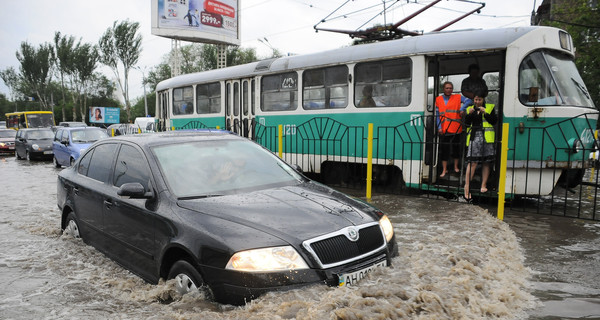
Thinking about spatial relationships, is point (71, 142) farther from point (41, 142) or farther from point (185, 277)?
point (185, 277)

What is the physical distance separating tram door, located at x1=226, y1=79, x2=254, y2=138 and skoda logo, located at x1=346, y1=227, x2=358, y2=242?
9216 millimetres

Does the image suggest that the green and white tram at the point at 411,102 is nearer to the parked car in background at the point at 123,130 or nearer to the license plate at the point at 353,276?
the license plate at the point at 353,276

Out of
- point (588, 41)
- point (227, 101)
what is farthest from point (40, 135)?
point (588, 41)

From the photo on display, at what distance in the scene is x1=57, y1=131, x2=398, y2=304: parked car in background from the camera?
321cm

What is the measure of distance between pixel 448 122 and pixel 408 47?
1626mm

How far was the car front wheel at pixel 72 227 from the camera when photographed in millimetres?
5586

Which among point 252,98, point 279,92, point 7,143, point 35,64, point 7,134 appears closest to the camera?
point 279,92

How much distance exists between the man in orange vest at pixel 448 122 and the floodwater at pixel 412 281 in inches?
64.3

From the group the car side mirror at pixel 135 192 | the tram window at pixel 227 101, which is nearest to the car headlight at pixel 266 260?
the car side mirror at pixel 135 192

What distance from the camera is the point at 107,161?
506cm

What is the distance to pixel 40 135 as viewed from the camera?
2188 cm

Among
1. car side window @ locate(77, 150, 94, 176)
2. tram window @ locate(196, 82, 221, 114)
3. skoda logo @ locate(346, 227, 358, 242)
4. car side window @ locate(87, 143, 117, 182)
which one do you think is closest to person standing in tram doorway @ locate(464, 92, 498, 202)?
skoda logo @ locate(346, 227, 358, 242)

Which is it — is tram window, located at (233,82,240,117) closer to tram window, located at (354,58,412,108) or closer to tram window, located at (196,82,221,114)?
tram window, located at (196,82,221,114)

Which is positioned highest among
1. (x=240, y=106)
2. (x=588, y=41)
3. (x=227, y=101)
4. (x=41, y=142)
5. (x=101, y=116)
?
(x=588, y=41)
